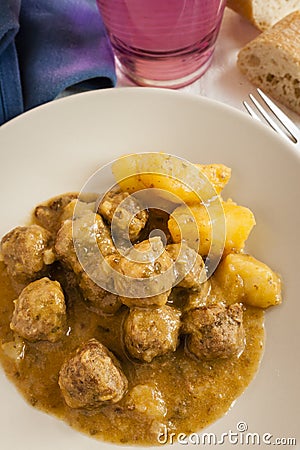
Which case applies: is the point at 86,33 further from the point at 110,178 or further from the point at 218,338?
the point at 218,338

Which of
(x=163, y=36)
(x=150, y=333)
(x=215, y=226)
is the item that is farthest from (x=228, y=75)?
(x=150, y=333)

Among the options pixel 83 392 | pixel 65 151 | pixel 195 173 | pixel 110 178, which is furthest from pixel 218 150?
pixel 83 392

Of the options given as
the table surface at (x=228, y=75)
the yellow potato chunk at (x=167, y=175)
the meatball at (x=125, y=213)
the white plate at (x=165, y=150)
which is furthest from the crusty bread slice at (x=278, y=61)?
the meatball at (x=125, y=213)

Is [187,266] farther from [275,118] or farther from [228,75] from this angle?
[228,75]

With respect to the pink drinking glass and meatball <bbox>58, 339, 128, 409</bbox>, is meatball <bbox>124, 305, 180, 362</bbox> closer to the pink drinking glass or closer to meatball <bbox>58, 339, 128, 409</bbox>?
meatball <bbox>58, 339, 128, 409</bbox>

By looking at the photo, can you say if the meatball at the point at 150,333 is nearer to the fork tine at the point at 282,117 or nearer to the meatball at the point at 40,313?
the meatball at the point at 40,313

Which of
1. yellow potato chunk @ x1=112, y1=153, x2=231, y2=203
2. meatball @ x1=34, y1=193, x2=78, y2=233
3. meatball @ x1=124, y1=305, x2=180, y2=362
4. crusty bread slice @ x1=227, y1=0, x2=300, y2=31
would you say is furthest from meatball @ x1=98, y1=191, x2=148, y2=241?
crusty bread slice @ x1=227, y1=0, x2=300, y2=31

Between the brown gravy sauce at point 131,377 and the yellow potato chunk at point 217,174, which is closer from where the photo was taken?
the brown gravy sauce at point 131,377
